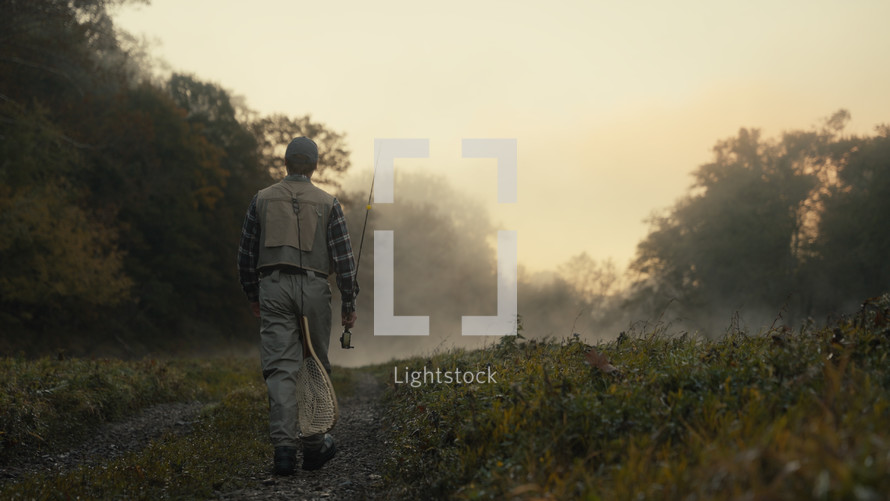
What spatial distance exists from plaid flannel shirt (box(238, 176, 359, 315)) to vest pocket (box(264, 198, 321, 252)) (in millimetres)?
212

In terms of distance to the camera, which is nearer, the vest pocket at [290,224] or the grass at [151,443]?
the grass at [151,443]

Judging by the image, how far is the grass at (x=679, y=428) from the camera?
7.40 ft

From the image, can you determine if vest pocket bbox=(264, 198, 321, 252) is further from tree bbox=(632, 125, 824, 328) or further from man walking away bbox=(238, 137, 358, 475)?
tree bbox=(632, 125, 824, 328)

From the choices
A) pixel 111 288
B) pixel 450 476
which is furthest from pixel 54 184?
pixel 450 476

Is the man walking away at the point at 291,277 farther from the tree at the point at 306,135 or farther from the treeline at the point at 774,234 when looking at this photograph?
the tree at the point at 306,135

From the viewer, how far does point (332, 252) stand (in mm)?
5801

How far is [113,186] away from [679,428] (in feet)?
105

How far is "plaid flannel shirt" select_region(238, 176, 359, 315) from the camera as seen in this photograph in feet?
18.9

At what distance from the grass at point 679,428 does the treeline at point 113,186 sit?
2078 centimetres

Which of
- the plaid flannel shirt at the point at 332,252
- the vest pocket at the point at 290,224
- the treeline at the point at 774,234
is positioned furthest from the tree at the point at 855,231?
the vest pocket at the point at 290,224

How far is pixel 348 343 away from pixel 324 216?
4.04ft

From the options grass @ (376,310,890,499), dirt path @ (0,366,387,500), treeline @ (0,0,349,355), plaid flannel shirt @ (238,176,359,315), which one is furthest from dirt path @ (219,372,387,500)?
treeline @ (0,0,349,355)

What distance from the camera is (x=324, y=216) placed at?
19.0ft

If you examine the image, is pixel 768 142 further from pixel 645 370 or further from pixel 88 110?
pixel 645 370
